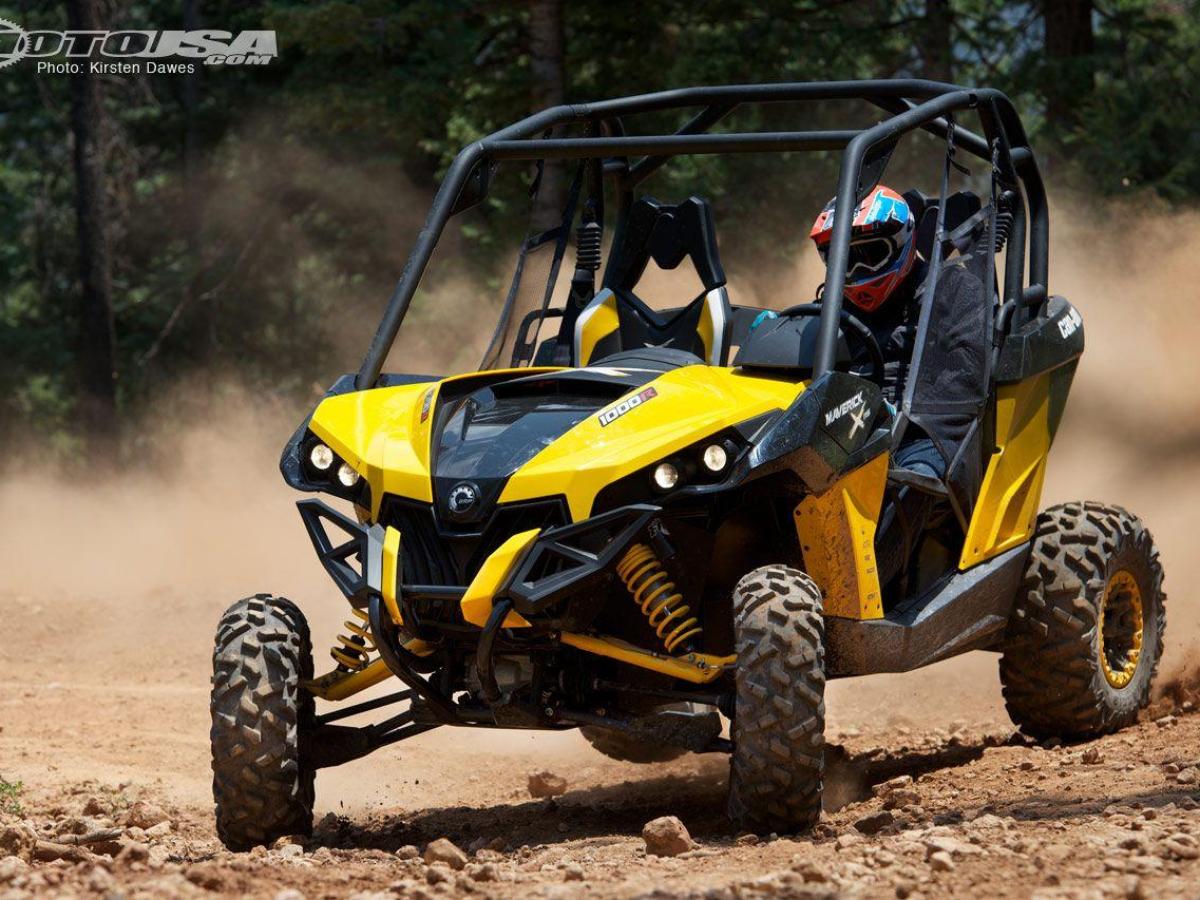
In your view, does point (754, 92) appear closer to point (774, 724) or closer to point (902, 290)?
point (902, 290)

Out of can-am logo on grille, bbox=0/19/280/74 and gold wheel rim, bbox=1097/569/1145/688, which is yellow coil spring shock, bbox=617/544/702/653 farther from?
can-am logo on grille, bbox=0/19/280/74

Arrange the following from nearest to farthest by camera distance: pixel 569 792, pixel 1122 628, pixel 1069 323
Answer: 1. pixel 1069 323
2. pixel 569 792
3. pixel 1122 628

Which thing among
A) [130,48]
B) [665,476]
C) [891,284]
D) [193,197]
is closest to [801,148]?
[891,284]

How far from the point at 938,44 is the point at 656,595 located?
12.9 m

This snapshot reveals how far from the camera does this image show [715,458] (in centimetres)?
559

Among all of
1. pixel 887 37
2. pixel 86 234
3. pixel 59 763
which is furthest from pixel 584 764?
pixel 86 234

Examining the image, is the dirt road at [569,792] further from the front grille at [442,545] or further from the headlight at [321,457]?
the headlight at [321,457]

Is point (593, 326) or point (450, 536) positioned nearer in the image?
point (450, 536)

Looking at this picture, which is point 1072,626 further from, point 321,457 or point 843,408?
point 321,457

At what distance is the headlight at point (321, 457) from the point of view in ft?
19.8

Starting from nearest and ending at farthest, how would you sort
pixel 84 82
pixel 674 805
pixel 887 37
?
pixel 674 805
pixel 887 37
pixel 84 82

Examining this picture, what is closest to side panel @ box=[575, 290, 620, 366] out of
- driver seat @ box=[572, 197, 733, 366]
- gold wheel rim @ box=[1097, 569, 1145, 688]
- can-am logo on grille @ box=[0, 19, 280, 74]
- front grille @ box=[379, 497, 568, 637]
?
driver seat @ box=[572, 197, 733, 366]

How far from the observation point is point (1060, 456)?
46.5ft

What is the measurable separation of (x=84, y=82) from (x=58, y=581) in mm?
9223
